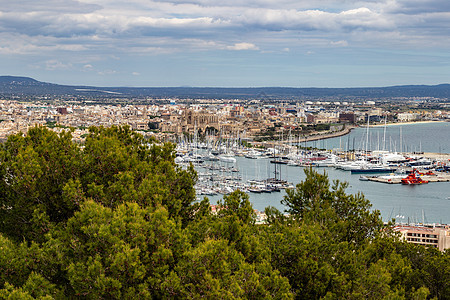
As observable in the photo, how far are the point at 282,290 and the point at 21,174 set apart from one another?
1923 mm

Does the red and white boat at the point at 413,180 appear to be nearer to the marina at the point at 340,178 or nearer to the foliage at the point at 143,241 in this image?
the marina at the point at 340,178

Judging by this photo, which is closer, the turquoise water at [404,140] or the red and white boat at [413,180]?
the red and white boat at [413,180]

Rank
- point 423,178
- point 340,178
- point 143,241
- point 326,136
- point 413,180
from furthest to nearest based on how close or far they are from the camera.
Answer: point 326,136
point 423,178
point 340,178
point 413,180
point 143,241

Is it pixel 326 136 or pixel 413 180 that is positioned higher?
pixel 413 180

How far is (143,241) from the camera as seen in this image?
358 cm

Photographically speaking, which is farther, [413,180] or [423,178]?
[423,178]

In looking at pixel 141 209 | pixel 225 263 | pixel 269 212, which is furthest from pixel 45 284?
pixel 269 212

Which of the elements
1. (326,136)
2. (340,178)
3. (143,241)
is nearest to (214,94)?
(326,136)

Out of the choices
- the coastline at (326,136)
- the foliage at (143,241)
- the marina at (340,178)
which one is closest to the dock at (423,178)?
the marina at (340,178)

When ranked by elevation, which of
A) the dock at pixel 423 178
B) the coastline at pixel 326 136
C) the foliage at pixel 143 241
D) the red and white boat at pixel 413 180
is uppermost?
the foliage at pixel 143 241

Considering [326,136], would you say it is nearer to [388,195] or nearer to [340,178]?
[340,178]

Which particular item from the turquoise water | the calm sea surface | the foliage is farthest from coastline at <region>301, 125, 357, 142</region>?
the foliage

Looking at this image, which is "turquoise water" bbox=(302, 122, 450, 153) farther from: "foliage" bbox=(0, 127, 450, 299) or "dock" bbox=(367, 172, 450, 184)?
"foliage" bbox=(0, 127, 450, 299)

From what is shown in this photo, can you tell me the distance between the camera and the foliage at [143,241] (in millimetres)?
3498
